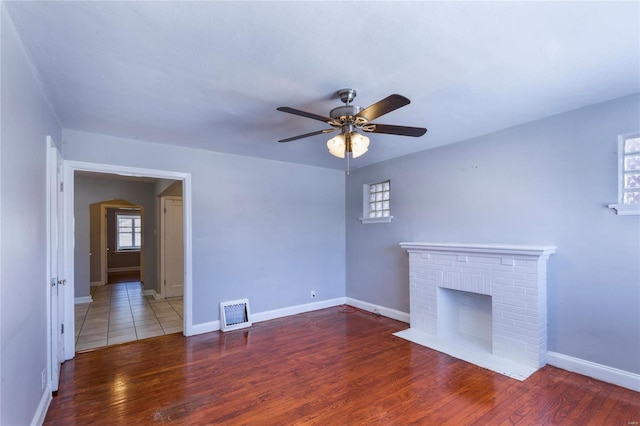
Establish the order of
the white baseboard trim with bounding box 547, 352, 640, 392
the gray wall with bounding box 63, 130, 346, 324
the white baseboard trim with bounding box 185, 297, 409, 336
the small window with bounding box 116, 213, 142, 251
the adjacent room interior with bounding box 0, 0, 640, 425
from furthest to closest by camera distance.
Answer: the small window with bounding box 116, 213, 142, 251, the white baseboard trim with bounding box 185, 297, 409, 336, the gray wall with bounding box 63, 130, 346, 324, the white baseboard trim with bounding box 547, 352, 640, 392, the adjacent room interior with bounding box 0, 0, 640, 425

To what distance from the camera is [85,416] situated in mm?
2311

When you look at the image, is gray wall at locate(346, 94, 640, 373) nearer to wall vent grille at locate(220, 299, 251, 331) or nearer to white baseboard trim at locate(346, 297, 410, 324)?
white baseboard trim at locate(346, 297, 410, 324)

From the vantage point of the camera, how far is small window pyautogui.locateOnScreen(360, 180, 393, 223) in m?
4.87

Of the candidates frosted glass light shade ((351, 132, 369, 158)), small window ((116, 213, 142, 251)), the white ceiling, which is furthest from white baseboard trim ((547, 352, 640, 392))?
small window ((116, 213, 142, 251))

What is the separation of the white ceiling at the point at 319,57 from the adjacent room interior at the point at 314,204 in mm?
16

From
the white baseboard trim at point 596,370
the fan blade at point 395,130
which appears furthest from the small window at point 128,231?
the white baseboard trim at point 596,370

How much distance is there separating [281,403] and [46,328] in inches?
73.9

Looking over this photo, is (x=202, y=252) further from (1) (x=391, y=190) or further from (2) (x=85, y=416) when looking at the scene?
(1) (x=391, y=190)

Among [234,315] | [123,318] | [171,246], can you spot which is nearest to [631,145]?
[234,315]

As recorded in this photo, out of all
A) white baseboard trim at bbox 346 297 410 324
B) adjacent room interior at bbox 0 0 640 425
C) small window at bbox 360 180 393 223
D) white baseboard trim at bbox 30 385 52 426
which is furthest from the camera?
small window at bbox 360 180 393 223

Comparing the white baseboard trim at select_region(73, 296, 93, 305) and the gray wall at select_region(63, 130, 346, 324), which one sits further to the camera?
the white baseboard trim at select_region(73, 296, 93, 305)

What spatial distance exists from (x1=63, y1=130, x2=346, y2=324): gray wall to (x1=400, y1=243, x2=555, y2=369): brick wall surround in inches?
73.4

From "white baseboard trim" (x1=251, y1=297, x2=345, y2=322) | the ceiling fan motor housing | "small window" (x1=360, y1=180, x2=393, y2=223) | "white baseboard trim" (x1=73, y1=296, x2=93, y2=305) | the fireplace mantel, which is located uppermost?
the ceiling fan motor housing

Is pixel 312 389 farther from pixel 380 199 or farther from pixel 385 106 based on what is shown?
pixel 380 199
